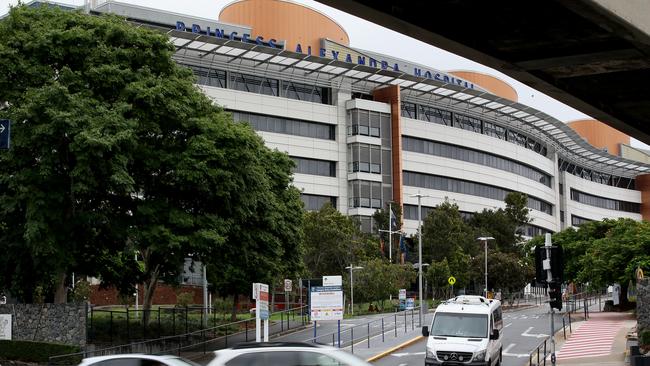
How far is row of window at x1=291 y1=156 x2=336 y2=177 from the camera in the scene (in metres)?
94.1

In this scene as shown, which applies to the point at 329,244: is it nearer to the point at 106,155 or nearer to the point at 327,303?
the point at 327,303

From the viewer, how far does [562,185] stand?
136 m

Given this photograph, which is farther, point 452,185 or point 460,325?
point 452,185

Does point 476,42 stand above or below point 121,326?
above

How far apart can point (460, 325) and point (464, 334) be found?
0.44 meters

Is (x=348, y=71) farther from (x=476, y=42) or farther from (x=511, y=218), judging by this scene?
(x=476, y=42)

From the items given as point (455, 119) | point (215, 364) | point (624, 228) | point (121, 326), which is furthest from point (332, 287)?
point (455, 119)

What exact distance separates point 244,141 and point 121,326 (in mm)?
11254

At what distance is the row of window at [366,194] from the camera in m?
97.2

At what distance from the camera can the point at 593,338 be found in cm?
4469

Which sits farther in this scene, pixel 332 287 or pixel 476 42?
pixel 332 287

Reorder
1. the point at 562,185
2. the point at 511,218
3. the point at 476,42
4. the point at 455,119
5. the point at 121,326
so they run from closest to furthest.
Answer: the point at 476,42 → the point at 121,326 → the point at 511,218 → the point at 455,119 → the point at 562,185

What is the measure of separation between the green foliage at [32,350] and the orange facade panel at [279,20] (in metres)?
62.0

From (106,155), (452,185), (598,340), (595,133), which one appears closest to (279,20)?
(452,185)
